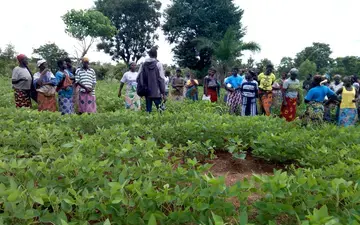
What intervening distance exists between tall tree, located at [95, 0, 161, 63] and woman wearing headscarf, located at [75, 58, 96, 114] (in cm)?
3573

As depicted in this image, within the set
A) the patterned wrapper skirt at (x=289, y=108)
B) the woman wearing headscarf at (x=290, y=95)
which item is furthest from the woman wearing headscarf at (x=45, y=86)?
the patterned wrapper skirt at (x=289, y=108)

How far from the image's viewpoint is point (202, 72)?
34156 millimetres

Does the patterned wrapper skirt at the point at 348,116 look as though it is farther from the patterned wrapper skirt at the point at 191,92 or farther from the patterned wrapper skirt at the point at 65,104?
the patterned wrapper skirt at the point at 65,104

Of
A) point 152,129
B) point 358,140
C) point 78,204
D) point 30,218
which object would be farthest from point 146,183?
point 358,140

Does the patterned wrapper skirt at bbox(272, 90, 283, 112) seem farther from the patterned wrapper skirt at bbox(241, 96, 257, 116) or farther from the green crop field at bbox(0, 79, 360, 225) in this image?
the green crop field at bbox(0, 79, 360, 225)

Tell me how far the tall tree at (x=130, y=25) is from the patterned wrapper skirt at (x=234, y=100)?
111 ft

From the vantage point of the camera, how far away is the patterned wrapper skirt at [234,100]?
1075 centimetres

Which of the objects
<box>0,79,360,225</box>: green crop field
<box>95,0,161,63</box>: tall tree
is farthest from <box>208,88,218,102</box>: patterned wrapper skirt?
<box>95,0,161,63</box>: tall tree

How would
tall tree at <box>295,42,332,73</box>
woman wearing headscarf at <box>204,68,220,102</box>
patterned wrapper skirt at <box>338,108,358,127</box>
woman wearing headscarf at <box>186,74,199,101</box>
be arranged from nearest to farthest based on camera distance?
patterned wrapper skirt at <box>338,108,358,127</box> → woman wearing headscarf at <box>204,68,220,102</box> → woman wearing headscarf at <box>186,74,199,101</box> → tall tree at <box>295,42,332,73</box>

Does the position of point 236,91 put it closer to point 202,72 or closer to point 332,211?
point 332,211

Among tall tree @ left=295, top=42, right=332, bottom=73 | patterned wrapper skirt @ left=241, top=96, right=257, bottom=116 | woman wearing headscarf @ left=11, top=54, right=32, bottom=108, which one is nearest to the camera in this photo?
woman wearing headscarf @ left=11, top=54, right=32, bottom=108

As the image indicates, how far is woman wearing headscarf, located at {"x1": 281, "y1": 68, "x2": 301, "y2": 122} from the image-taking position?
910 cm

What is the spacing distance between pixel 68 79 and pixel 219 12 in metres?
27.7

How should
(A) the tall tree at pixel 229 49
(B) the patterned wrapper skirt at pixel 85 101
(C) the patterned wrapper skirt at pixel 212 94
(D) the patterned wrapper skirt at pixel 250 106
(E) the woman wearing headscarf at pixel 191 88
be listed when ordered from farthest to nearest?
1. (A) the tall tree at pixel 229 49
2. (E) the woman wearing headscarf at pixel 191 88
3. (C) the patterned wrapper skirt at pixel 212 94
4. (D) the patterned wrapper skirt at pixel 250 106
5. (B) the patterned wrapper skirt at pixel 85 101
